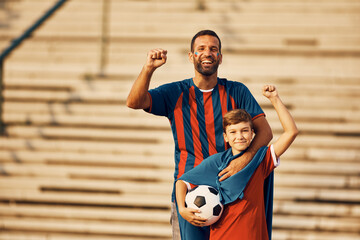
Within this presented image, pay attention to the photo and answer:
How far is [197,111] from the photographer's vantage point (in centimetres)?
310

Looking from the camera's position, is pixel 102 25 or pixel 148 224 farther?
pixel 102 25

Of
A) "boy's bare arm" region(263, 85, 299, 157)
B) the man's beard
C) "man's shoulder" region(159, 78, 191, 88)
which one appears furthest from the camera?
"man's shoulder" region(159, 78, 191, 88)

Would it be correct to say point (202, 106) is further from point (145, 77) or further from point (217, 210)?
point (217, 210)

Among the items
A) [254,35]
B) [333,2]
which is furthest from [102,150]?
[333,2]

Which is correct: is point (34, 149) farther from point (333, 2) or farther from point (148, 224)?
point (333, 2)

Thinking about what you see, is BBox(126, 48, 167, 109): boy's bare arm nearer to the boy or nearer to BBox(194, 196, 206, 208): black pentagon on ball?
the boy

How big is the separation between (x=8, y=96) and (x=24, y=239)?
75.9 inches

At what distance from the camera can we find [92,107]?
612 centimetres

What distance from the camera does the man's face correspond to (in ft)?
9.82

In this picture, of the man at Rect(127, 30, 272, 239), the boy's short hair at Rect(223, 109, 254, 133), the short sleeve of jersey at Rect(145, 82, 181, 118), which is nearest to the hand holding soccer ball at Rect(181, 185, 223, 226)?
the man at Rect(127, 30, 272, 239)

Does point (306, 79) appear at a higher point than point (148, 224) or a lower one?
higher

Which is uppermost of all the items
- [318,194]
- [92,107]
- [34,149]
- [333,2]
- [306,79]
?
[333,2]

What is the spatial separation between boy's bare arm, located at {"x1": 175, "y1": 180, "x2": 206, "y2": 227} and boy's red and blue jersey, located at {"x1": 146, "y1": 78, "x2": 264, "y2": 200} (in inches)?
7.7

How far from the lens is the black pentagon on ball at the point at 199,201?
2.78m
